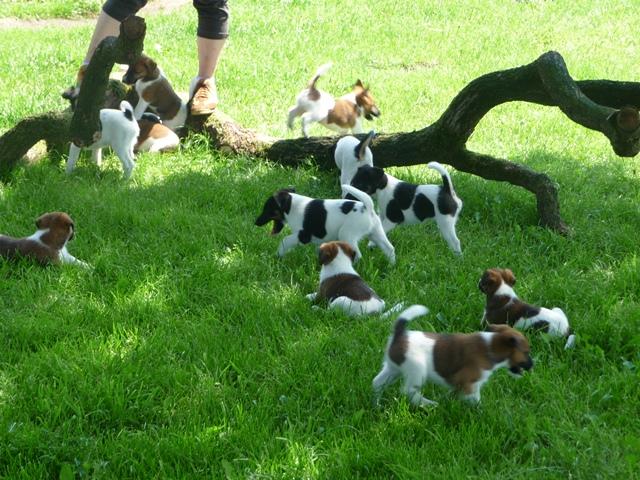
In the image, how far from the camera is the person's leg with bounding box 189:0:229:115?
934cm

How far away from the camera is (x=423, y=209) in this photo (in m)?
6.88

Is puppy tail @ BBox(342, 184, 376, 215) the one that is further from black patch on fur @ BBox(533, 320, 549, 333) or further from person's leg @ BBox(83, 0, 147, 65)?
person's leg @ BBox(83, 0, 147, 65)

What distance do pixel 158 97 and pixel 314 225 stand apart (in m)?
3.70

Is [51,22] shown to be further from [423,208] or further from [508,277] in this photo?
[508,277]

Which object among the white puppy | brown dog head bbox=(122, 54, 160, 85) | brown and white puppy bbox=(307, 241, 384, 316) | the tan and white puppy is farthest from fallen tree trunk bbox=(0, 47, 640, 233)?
brown and white puppy bbox=(307, 241, 384, 316)

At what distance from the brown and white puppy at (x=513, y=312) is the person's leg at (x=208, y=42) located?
480 cm

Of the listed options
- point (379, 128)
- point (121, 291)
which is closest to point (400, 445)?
point (121, 291)

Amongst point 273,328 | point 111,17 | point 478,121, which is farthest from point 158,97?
point 273,328

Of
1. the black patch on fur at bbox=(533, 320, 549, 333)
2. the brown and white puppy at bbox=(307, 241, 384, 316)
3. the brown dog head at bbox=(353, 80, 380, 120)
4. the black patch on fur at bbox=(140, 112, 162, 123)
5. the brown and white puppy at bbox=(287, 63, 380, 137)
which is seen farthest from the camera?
the brown dog head at bbox=(353, 80, 380, 120)

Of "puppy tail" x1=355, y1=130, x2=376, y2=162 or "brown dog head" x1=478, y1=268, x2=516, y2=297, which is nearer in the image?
"brown dog head" x1=478, y1=268, x2=516, y2=297

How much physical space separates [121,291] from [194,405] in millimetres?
1562

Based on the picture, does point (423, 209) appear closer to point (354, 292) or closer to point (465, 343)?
point (354, 292)

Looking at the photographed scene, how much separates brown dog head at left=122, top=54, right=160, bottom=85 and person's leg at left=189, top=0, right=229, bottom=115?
0.48 metres

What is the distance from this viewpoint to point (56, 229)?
6.34 m
